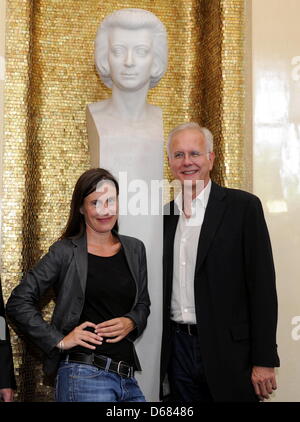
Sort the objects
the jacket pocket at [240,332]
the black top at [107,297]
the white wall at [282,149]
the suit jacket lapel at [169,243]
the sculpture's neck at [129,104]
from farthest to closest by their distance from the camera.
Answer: the white wall at [282,149]
the sculpture's neck at [129,104]
the suit jacket lapel at [169,243]
the jacket pocket at [240,332]
the black top at [107,297]

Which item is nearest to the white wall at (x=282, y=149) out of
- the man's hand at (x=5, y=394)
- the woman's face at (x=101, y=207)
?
the woman's face at (x=101, y=207)

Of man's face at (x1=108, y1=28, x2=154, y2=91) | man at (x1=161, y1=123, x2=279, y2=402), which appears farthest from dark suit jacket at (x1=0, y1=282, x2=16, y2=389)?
man's face at (x1=108, y1=28, x2=154, y2=91)

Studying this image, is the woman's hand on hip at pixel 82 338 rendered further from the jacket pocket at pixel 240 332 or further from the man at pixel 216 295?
the jacket pocket at pixel 240 332

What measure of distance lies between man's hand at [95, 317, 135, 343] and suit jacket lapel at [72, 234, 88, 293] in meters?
0.16

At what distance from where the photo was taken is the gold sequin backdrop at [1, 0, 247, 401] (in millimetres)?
3434

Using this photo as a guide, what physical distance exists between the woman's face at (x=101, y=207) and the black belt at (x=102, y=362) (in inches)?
20.1

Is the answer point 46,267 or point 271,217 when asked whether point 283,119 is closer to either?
point 271,217

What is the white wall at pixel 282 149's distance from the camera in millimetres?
3166

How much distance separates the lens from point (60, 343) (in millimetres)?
2254

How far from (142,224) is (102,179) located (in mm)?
524

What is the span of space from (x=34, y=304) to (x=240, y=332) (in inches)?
33.2

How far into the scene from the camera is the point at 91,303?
2.28 m

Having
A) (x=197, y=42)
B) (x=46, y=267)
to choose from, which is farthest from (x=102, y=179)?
(x=197, y=42)

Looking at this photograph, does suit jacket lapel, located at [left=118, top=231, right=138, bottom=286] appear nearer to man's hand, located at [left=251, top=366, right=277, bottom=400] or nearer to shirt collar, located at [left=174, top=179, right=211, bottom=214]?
shirt collar, located at [left=174, top=179, right=211, bottom=214]
